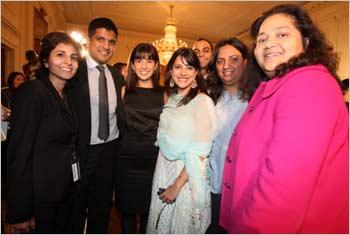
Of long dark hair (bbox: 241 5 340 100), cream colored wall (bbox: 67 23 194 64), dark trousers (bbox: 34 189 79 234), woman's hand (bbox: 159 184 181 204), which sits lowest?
dark trousers (bbox: 34 189 79 234)

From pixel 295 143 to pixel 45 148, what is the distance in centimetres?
122

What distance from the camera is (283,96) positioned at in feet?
2.92

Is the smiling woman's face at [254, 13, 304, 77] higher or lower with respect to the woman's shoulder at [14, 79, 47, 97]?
higher

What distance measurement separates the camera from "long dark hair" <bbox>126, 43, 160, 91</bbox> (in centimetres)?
204

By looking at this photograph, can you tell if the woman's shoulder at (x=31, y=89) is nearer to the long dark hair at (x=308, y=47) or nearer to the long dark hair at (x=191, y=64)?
the long dark hair at (x=191, y=64)

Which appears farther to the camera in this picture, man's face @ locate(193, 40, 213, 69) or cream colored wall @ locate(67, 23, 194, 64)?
cream colored wall @ locate(67, 23, 194, 64)

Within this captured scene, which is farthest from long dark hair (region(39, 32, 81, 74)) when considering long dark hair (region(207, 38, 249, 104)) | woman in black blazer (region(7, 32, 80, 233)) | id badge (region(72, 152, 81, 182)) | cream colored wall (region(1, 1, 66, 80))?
cream colored wall (region(1, 1, 66, 80))

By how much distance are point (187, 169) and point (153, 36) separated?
7.54 m

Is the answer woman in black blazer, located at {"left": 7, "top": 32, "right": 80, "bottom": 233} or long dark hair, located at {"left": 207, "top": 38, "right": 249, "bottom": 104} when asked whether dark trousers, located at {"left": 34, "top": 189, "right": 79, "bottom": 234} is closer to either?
woman in black blazer, located at {"left": 7, "top": 32, "right": 80, "bottom": 233}

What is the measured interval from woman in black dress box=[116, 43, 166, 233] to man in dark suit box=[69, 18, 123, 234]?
0.39 ft

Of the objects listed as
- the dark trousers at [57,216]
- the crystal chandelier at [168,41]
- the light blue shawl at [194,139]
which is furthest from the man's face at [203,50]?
the crystal chandelier at [168,41]

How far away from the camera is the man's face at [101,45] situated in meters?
2.13

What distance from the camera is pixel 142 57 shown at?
6.70 ft

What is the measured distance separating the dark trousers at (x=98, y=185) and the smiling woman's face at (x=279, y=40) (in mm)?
1401
